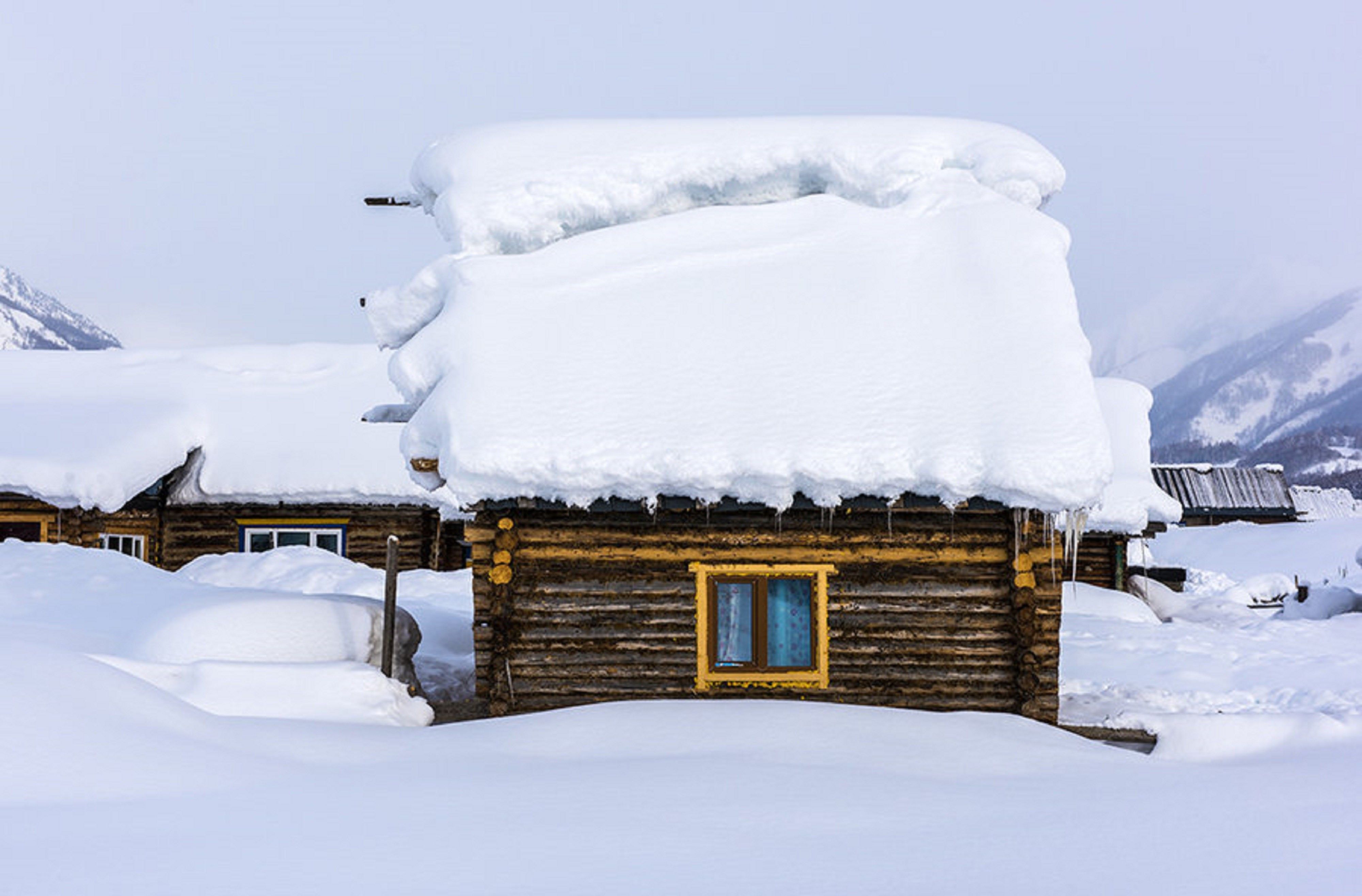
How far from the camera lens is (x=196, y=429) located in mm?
21531

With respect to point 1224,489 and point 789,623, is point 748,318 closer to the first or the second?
point 789,623

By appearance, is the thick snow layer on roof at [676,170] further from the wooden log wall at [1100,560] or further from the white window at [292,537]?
the wooden log wall at [1100,560]

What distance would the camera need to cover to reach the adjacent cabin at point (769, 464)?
958 cm

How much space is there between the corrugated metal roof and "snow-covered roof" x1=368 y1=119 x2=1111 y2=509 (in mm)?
30068

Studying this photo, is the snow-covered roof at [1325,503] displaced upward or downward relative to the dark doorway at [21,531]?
upward

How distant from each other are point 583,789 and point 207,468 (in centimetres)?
1667

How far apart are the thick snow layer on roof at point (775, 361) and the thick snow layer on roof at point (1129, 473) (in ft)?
37.1

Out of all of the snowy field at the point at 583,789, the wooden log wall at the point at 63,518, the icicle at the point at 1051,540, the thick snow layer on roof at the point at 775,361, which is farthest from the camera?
the wooden log wall at the point at 63,518

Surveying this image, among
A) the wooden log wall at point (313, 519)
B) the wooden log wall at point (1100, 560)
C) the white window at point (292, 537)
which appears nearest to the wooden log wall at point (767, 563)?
the wooden log wall at point (313, 519)

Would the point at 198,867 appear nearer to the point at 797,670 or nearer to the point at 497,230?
the point at 797,670

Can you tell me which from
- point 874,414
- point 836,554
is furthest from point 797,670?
point 874,414

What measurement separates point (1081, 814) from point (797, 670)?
390cm

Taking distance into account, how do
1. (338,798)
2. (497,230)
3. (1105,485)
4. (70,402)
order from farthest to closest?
(70,402)
(497,230)
(1105,485)
(338,798)

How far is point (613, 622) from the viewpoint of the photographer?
33.2ft
